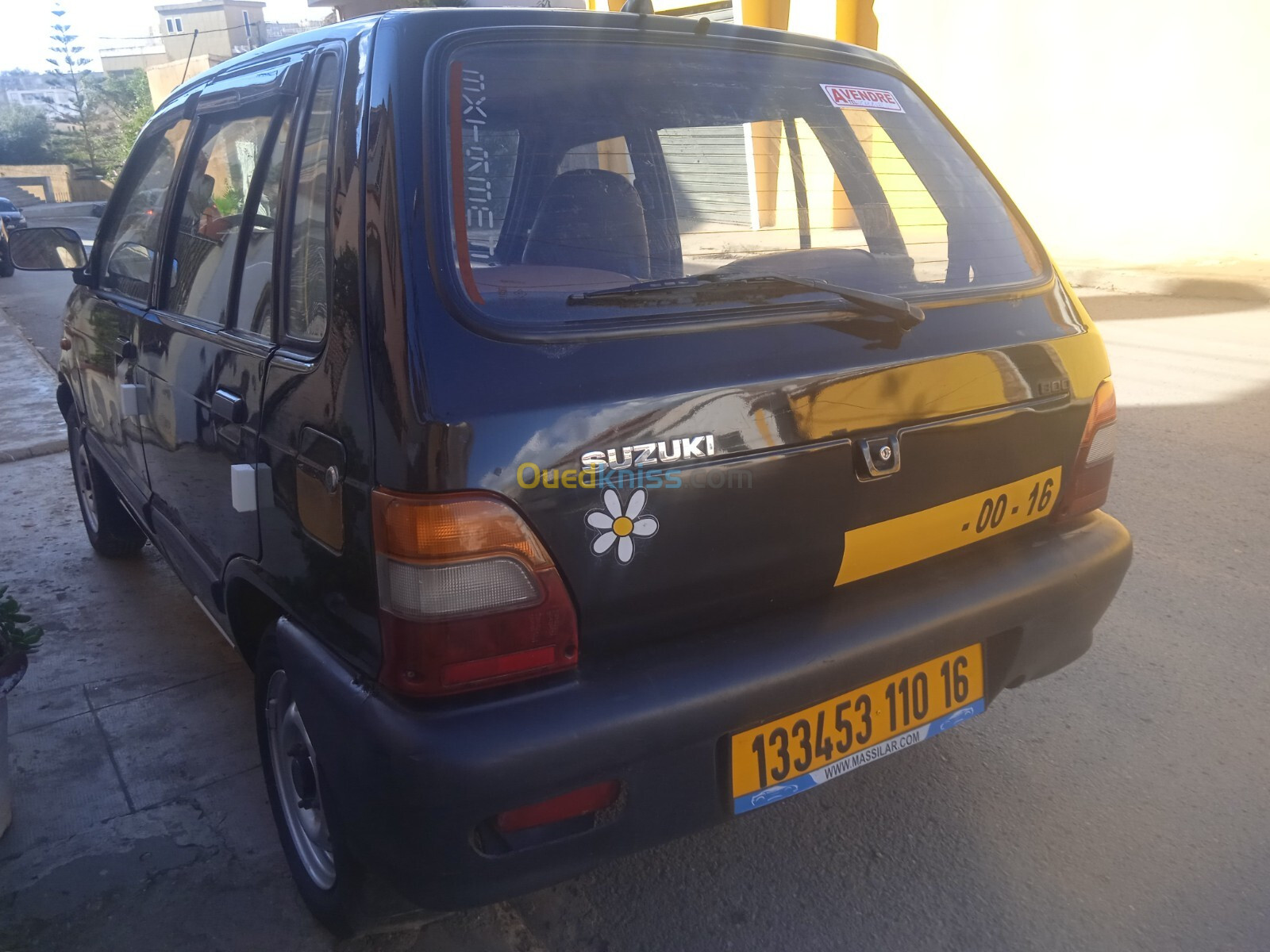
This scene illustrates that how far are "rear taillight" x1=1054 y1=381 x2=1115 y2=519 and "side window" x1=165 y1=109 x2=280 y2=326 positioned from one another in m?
1.88

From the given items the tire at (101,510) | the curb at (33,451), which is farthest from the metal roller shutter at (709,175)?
the curb at (33,451)

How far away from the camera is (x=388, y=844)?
1.66 m

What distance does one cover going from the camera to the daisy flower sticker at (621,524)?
1646mm

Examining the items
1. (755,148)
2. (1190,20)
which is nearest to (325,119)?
(755,148)

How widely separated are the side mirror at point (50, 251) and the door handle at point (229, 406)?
143cm

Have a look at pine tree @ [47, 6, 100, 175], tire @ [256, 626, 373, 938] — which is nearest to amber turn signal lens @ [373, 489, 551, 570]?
tire @ [256, 626, 373, 938]

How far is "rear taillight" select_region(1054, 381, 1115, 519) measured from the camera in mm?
2264

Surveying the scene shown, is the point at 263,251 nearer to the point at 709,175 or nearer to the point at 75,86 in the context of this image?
the point at 709,175

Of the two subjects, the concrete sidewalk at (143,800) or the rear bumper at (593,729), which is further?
the concrete sidewalk at (143,800)

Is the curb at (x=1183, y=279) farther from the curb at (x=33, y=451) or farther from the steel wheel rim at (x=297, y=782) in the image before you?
the steel wheel rim at (x=297, y=782)

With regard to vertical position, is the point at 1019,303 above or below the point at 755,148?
below

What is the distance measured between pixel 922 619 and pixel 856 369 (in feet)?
1.61

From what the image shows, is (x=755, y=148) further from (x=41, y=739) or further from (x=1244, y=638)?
(x=41, y=739)

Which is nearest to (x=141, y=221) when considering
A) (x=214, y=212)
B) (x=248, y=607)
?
(x=214, y=212)
